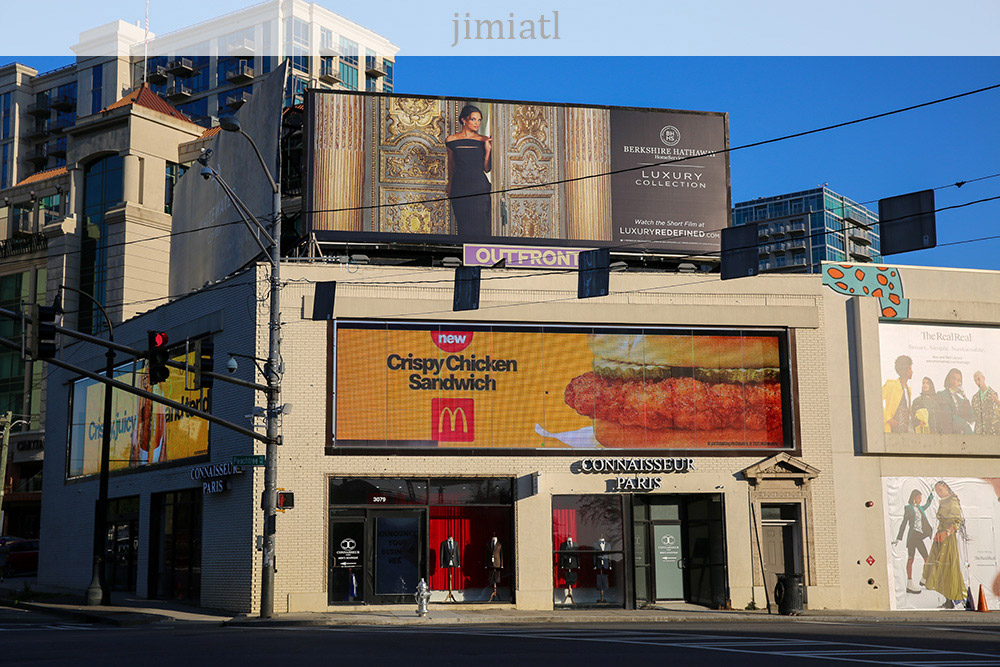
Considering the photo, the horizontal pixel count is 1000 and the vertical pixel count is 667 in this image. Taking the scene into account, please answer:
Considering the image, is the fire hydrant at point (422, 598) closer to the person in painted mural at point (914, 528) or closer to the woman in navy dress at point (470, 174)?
the woman in navy dress at point (470, 174)

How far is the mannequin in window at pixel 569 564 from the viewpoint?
3067cm

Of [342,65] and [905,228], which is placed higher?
[342,65]

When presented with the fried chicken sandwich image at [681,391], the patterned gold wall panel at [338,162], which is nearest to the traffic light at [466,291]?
the fried chicken sandwich image at [681,391]

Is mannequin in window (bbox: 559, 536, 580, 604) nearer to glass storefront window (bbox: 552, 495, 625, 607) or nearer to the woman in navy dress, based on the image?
glass storefront window (bbox: 552, 495, 625, 607)

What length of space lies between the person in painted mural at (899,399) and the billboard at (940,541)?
1633mm

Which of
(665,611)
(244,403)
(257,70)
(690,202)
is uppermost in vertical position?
(257,70)

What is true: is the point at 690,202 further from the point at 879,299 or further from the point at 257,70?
the point at 257,70

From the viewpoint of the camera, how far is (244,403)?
31016mm

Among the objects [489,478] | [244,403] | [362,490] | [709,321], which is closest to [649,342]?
[709,321]

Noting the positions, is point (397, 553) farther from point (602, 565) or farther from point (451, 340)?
point (451, 340)

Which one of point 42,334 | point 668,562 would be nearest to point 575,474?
point 668,562

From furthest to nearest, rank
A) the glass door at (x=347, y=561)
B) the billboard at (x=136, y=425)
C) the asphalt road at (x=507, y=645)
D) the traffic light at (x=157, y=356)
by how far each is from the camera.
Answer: the billboard at (x=136, y=425), the glass door at (x=347, y=561), the traffic light at (x=157, y=356), the asphalt road at (x=507, y=645)

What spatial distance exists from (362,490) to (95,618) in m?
7.68

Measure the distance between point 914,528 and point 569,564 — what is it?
1072 centimetres
